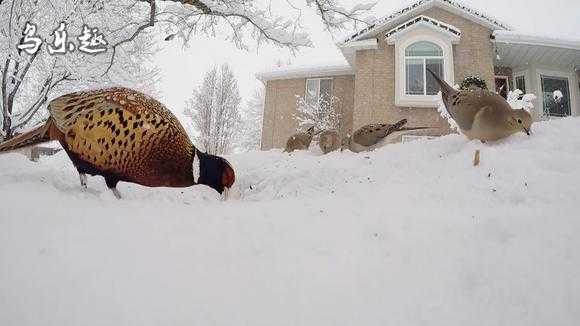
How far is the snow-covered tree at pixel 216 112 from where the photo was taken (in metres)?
19.7

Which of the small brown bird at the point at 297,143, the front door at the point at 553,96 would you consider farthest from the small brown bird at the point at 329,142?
the front door at the point at 553,96

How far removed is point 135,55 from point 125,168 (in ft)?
33.1

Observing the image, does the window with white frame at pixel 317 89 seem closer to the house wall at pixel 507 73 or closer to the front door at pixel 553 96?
the house wall at pixel 507 73

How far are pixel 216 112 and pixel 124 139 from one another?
18884 mm

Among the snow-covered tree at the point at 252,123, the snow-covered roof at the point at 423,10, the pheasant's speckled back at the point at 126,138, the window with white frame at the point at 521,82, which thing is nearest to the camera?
the pheasant's speckled back at the point at 126,138

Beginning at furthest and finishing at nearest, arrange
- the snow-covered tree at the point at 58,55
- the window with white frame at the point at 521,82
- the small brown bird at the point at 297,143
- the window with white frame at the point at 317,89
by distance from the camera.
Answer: the window with white frame at the point at 317,89 → the window with white frame at the point at 521,82 → the small brown bird at the point at 297,143 → the snow-covered tree at the point at 58,55

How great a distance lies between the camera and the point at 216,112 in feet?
68.0

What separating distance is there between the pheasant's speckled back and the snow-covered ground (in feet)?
0.79

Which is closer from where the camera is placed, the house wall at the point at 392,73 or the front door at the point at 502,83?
the house wall at the point at 392,73

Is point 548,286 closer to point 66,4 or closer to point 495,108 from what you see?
point 495,108

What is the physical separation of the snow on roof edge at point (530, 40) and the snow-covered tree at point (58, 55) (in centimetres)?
1255

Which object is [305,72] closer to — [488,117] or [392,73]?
[392,73]

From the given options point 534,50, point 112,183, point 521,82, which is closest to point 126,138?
point 112,183

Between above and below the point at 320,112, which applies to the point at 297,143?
below
